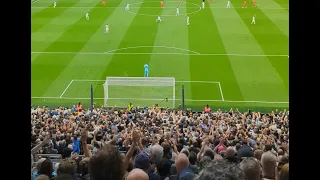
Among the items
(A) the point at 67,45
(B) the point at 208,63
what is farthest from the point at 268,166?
(A) the point at 67,45

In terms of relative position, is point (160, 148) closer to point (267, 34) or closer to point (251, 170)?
point (251, 170)

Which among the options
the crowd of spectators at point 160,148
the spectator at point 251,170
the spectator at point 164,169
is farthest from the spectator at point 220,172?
the spectator at point 164,169

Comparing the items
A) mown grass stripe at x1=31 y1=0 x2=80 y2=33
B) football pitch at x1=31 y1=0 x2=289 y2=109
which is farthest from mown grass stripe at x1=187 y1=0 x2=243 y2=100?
mown grass stripe at x1=31 y1=0 x2=80 y2=33

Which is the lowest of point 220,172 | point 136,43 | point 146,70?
point 220,172

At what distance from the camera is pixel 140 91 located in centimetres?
2855

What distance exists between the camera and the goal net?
1091 inches

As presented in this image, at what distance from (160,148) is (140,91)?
20.5 metres

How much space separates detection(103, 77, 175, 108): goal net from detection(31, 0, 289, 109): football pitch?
0.24 ft

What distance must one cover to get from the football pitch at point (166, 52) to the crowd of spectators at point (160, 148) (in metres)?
4.65

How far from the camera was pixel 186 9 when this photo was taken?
167ft
